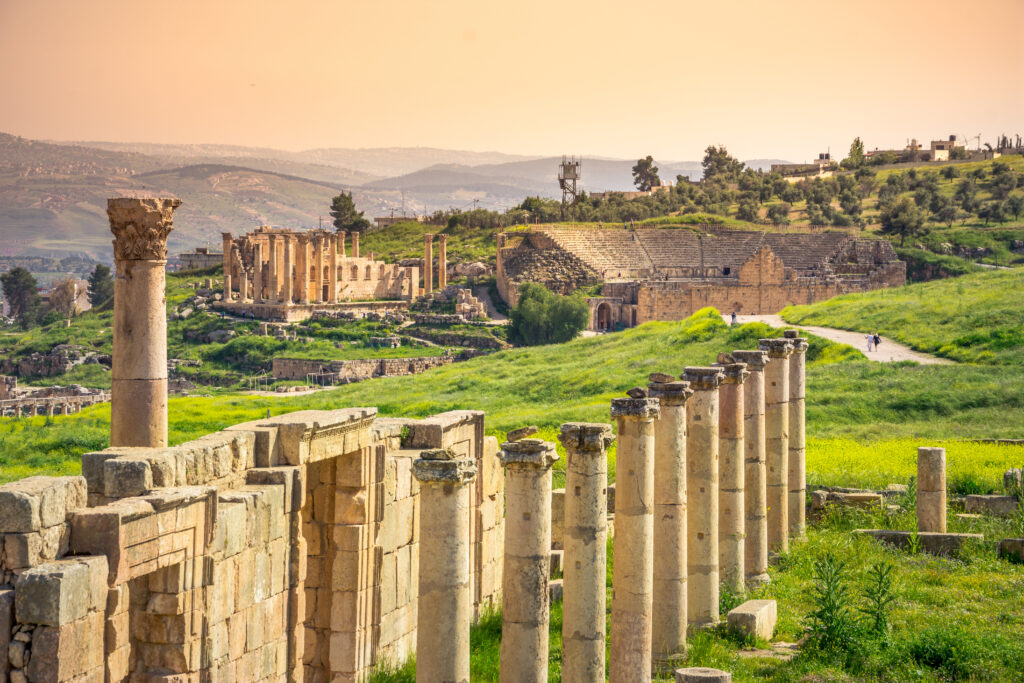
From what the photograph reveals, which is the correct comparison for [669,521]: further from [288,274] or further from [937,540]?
[288,274]

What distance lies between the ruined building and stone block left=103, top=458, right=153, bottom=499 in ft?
231

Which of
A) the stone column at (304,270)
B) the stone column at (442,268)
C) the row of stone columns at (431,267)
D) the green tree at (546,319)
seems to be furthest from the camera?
the stone column at (442,268)

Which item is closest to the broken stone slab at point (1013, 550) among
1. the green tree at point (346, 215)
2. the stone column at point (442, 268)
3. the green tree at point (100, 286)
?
the stone column at point (442, 268)

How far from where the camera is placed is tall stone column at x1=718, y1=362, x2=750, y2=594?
17375 mm

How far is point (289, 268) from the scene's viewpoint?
8281 cm

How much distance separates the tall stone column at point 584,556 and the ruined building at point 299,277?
68671 mm

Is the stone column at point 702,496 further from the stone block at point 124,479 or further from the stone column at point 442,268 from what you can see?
the stone column at point 442,268

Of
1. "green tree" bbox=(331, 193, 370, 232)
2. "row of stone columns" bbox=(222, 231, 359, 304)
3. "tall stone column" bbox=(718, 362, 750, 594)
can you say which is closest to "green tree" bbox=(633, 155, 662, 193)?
"green tree" bbox=(331, 193, 370, 232)

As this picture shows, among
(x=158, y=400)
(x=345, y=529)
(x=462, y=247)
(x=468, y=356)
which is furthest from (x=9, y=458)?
(x=462, y=247)

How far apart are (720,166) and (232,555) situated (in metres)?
128

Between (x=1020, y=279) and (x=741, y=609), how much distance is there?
3810cm

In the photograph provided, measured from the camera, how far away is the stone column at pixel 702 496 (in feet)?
52.3

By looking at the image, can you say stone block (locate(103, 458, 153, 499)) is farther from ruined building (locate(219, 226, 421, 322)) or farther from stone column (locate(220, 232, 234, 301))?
stone column (locate(220, 232, 234, 301))

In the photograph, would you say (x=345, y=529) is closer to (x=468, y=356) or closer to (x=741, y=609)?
(x=741, y=609)
